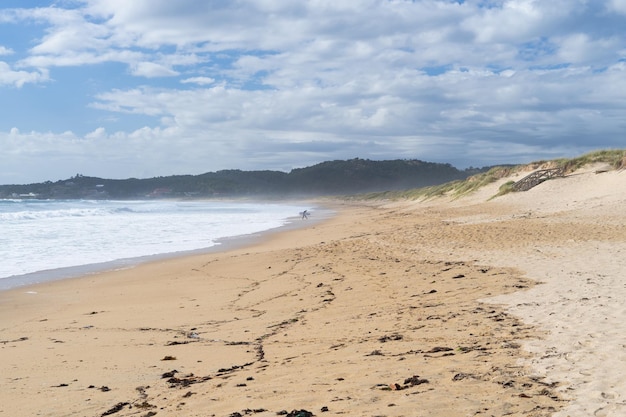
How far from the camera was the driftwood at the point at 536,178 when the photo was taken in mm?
33938

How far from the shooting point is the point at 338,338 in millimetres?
6523

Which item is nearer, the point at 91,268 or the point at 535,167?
the point at 91,268

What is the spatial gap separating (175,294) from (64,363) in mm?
4580

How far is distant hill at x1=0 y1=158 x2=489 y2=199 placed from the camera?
14388cm

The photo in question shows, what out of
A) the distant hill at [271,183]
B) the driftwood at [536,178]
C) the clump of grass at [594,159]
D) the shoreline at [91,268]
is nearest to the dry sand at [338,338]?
the shoreline at [91,268]

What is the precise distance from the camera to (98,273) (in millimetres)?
13961

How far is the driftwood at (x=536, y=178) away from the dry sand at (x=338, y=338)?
20934 millimetres

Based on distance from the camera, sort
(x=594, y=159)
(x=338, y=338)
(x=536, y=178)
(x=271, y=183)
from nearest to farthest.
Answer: (x=338, y=338) < (x=594, y=159) < (x=536, y=178) < (x=271, y=183)

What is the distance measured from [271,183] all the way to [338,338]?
155672mm

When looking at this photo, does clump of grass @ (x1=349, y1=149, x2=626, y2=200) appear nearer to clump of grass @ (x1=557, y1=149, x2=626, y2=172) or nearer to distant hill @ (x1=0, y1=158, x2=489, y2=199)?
clump of grass @ (x1=557, y1=149, x2=626, y2=172)

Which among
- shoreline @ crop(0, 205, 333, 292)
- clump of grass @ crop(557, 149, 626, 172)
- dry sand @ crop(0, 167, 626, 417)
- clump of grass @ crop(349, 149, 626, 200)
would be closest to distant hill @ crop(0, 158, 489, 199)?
clump of grass @ crop(349, 149, 626, 200)

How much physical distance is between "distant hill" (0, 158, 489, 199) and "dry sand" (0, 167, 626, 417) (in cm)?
12339

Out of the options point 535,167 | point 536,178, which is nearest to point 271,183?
point 535,167

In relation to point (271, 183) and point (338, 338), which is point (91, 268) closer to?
point (338, 338)
